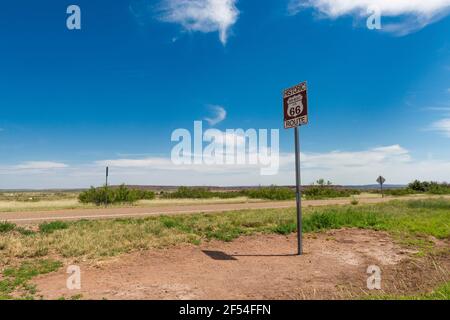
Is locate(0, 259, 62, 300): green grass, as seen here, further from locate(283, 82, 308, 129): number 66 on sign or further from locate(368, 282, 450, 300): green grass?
locate(283, 82, 308, 129): number 66 on sign

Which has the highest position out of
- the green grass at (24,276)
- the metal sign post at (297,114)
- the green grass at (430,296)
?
the metal sign post at (297,114)

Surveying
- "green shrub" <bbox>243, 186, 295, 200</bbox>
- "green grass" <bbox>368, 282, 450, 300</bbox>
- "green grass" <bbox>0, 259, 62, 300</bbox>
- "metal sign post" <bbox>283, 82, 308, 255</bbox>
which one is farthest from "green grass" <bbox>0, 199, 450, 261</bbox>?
"green shrub" <bbox>243, 186, 295, 200</bbox>

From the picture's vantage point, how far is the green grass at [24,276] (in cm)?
541

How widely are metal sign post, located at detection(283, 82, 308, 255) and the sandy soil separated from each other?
3.99 feet

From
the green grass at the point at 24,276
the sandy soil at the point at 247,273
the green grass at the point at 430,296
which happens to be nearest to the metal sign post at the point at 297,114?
the sandy soil at the point at 247,273

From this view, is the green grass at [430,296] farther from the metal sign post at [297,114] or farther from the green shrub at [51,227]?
the green shrub at [51,227]

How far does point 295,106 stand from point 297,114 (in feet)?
0.76

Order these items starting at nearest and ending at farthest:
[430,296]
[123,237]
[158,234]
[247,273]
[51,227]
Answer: [430,296], [247,273], [123,237], [158,234], [51,227]

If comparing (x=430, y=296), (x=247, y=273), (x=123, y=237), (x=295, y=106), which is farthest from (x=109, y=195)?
(x=430, y=296)

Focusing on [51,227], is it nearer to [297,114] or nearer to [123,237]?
[123,237]

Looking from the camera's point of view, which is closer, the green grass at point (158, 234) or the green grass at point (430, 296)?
the green grass at point (430, 296)

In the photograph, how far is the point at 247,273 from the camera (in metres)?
6.38
